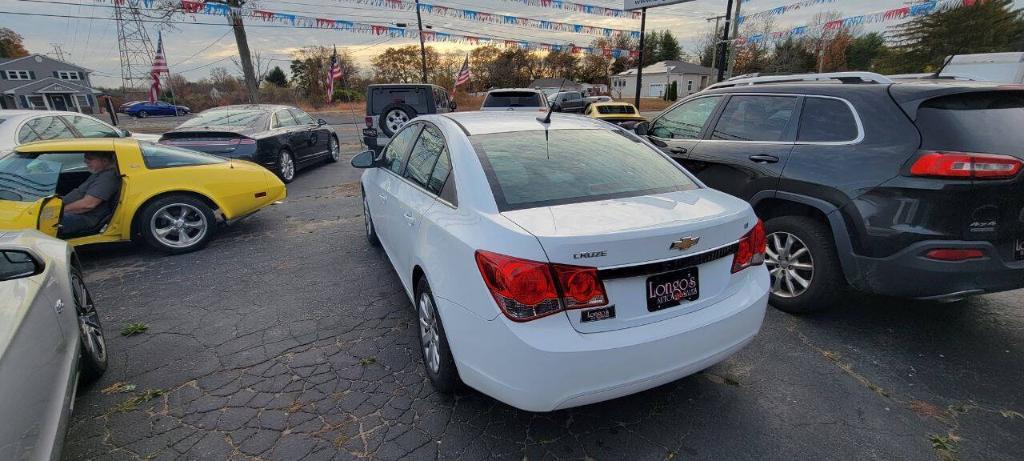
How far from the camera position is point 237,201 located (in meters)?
5.38

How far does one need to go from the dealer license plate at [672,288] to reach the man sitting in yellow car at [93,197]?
543 centimetres

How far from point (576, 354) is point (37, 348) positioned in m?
2.10

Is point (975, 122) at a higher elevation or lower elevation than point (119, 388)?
higher

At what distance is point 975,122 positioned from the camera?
269 cm

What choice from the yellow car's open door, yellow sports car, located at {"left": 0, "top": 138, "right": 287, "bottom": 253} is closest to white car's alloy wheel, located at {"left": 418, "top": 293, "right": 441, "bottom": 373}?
the yellow car's open door

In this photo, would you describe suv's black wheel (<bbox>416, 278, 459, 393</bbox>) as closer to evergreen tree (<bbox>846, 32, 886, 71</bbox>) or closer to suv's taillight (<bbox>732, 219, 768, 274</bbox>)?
suv's taillight (<bbox>732, 219, 768, 274</bbox>)

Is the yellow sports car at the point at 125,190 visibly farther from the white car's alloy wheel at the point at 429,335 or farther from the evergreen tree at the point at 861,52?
the evergreen tree at the point at 861,52

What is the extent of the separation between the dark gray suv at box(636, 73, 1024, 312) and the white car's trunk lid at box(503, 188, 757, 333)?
124 centimetres

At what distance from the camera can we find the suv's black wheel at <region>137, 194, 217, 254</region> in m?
4.86

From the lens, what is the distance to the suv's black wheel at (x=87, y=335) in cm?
263

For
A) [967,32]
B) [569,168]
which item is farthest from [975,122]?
[967,32]

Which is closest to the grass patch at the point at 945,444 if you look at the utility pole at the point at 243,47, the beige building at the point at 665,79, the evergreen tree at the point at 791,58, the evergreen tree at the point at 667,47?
the utility pole at the point at 243,47

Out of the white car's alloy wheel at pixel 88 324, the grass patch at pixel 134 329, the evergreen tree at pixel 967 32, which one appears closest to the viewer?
the white car's alloy wheel at pixel 88 324

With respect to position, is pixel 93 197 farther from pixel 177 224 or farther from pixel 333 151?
pixel 333 151
